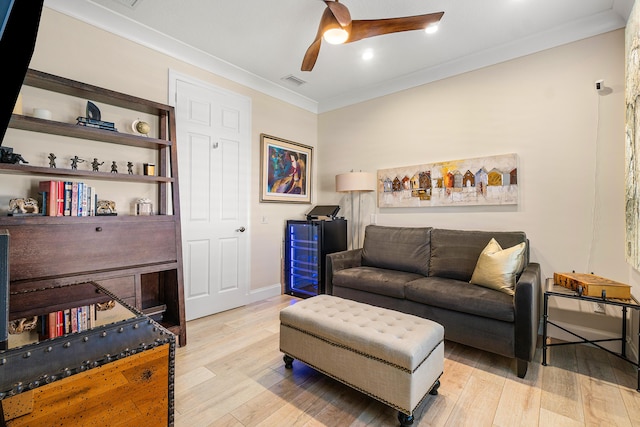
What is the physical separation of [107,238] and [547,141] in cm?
389

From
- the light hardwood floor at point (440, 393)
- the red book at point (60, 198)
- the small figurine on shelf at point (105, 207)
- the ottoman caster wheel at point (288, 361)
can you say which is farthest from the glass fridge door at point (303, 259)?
the red book at point (60, 198)

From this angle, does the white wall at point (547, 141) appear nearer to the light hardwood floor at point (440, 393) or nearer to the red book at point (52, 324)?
the light hardwood floor at point (440, 393)

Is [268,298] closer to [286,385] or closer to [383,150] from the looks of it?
[286,385]

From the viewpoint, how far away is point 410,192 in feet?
11.6

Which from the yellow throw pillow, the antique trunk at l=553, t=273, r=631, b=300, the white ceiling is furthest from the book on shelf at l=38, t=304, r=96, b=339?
the antique trunk at l=553, t=273, r=631, b=300

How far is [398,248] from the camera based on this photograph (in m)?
3.26

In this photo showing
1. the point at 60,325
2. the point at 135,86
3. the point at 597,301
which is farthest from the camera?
the point at 135,86

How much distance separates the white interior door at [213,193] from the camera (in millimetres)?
3041

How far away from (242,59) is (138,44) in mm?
995

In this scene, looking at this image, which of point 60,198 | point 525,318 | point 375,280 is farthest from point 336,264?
point 60,198

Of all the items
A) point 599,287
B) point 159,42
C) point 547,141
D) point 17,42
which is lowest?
point 599,287

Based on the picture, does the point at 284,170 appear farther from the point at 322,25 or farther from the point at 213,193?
the point at 322,25

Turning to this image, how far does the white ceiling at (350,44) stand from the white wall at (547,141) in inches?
6.3

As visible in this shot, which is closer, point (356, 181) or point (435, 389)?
point (435, 389)
